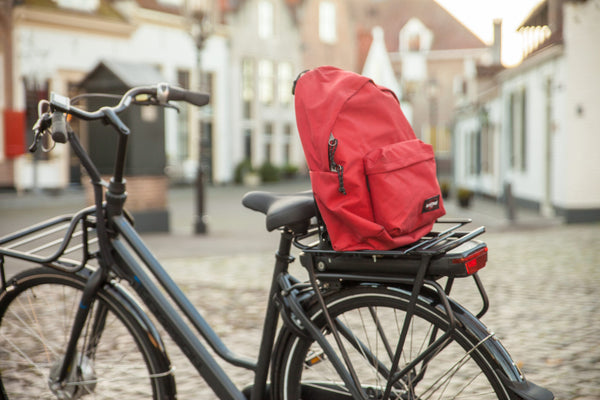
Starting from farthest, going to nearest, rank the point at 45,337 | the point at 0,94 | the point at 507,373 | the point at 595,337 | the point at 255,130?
1. the point at 255,130
2. the point at 0,94
3. the point at 595,337
4. the point at 45,337
5. the point at 507,373

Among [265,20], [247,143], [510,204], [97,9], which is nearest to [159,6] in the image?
[97,9]

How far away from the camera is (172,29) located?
29.2 m

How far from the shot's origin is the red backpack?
2129 mm

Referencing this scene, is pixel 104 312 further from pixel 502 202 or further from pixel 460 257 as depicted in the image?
pixel 502 202

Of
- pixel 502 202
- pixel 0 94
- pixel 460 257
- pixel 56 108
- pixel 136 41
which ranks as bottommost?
pixel 502 202

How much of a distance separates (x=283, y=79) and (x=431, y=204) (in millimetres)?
34523

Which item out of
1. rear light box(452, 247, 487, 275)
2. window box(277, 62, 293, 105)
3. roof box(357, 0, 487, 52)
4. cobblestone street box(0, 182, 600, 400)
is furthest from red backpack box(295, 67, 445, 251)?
roof box(357, 0, 487, 52)

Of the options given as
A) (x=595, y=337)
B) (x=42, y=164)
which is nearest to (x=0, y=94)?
(x=42, y=164)

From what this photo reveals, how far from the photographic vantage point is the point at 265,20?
3519cm

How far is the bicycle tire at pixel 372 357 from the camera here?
6.69ft

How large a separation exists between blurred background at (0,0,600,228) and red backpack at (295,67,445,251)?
332 inches

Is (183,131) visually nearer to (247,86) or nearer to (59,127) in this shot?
(247,86)

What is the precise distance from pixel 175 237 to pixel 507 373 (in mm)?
9687

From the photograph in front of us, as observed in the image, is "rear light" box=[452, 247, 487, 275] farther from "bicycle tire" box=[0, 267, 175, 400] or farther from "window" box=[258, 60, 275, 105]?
"window" box=[258, 60, 275, 105]
